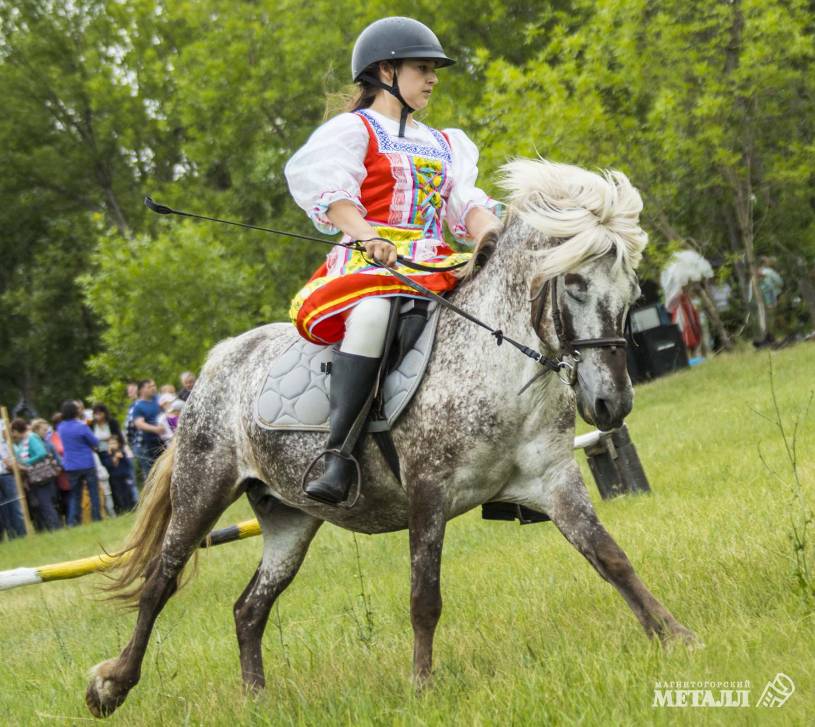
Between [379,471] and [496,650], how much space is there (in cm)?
98

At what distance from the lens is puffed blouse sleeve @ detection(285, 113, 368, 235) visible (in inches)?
213

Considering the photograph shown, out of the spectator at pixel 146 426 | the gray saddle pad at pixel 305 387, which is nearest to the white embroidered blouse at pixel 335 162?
the gray saddle pad at pixel 305 387

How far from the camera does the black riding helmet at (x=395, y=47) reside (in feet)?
18.3

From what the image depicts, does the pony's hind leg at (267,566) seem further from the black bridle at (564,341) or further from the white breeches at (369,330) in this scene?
the black bridle at (564,341)

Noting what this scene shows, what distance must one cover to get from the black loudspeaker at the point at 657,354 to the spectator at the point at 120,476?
9771 mm

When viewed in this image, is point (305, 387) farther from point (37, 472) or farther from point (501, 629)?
point (37, 472)

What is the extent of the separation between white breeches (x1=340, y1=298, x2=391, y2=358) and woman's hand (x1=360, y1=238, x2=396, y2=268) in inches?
8.7

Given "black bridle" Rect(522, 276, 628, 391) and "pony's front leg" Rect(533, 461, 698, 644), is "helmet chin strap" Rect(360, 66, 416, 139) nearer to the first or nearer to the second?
"black bridle" Rect(522, 276, 628, 391)

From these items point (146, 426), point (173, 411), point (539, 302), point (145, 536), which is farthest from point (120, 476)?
point (539, 302)

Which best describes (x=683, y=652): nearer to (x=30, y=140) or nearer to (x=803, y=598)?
(x=803, y=598)

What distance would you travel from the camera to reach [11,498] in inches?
794

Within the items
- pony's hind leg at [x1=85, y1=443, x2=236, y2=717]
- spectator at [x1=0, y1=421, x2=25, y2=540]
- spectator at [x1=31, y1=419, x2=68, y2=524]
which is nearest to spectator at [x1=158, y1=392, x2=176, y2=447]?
spectator at [x1=31, y1=419, x2=68, y2=524]

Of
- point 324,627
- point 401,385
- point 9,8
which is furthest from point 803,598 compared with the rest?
point 9,8

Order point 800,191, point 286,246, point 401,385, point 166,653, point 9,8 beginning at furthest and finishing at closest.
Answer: point 9,8 → point 286,246 → point 800,191 → point 166,653 → point 401,385
